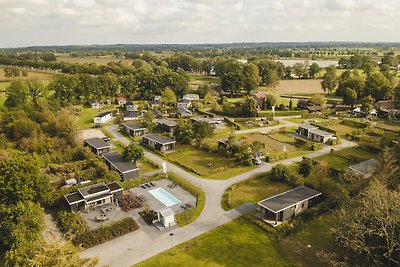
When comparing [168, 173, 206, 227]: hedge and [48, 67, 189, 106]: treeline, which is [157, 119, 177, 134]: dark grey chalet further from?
[48, 67, 189, 106]: treeline

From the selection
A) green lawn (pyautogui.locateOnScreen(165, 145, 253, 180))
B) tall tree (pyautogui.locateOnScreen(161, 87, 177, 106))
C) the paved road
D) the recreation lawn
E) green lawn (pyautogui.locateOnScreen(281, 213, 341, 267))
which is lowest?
the paved road

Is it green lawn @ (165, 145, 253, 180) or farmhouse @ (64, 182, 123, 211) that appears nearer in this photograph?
farmhouse @ (64, 182, 123, 211)

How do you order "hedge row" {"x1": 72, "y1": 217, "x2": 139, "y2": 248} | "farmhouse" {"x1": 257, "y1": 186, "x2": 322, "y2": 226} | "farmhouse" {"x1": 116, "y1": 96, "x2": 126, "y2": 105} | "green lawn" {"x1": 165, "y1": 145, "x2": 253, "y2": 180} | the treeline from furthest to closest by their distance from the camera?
"farmhouse" {"x1": 116, "y1": 96, "x2": 126, "y2": 105} → the treeline → "green lawn" {"x1": 165, "y1": 145, "x2": 253, "y2": 180} → "farmhouse" {"x1": 257, "y1": 186, "x2": 322, "y2": 226} → "hedge row" {"x1": 72, "y1": 217, "x2": 139, "y2": 248}

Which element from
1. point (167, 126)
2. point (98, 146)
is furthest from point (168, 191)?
point (167, 126)

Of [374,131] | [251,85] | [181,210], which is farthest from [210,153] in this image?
[251,85]

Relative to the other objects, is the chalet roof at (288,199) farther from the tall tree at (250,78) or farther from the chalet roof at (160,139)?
the tall tree at (250,78)

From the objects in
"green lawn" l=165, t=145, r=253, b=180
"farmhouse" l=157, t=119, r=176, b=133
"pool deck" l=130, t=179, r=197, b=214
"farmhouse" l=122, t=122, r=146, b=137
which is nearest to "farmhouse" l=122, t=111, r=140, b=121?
"farmhouse" l=122, t=122, r=146, b=137

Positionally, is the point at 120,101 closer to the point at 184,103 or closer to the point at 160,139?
the point at 184,103
